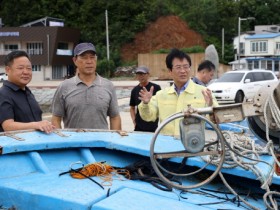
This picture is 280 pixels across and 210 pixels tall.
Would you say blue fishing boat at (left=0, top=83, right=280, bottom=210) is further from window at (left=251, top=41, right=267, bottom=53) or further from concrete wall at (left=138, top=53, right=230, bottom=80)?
window at (left=251, top=41, right=267, bottom=53)

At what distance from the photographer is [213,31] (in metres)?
63.4

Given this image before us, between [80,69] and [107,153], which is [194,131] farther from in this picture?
[80,69]

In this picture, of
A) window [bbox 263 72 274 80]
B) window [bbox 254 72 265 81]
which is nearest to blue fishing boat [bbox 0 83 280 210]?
window [bbox 254 72 265 81]

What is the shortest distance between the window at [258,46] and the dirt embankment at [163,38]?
6.59 metres

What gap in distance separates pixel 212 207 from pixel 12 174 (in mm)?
1310

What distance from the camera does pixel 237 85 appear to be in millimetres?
18938

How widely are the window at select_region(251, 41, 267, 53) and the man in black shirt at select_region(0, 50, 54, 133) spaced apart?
5592cm

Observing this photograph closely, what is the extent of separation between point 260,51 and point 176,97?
55.7m

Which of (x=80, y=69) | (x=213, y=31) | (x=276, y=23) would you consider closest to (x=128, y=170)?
(x=80, y=69)

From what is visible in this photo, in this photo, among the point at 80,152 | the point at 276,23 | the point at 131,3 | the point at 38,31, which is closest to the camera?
the point at 80,152

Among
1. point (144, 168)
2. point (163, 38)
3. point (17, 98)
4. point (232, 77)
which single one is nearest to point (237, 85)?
point (232, 77)

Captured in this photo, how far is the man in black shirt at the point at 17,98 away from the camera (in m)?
3.48

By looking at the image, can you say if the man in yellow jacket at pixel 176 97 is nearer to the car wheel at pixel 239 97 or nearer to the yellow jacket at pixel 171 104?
the yellow jacket at pixel 171 104

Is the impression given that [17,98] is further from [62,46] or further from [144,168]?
[62,46]
